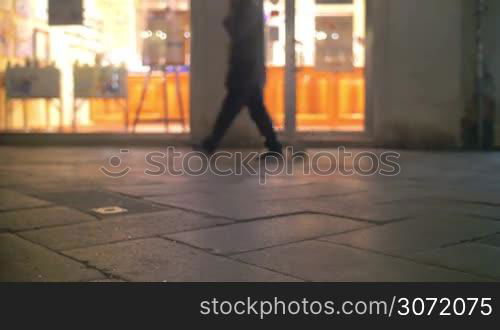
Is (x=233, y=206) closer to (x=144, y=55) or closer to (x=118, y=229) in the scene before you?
(x=118, y=229)

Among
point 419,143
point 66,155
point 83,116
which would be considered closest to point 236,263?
point 66,155

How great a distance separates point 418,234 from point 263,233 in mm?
681

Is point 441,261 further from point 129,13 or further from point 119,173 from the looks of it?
point 129,13

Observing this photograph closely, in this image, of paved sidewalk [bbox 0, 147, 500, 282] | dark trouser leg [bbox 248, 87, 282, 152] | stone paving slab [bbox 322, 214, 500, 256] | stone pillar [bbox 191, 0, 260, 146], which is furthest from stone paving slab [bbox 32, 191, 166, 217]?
stone pillar [bbox 191, 0, 260, 146]

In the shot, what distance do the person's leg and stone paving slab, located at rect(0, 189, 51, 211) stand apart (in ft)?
9.31

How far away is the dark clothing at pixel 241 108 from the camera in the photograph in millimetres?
7086

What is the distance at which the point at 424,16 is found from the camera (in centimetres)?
864

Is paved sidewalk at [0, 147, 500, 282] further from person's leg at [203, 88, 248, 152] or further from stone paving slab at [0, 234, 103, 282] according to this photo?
person's leg at [203, 88, 248, 152]

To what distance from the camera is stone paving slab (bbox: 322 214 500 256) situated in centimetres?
302

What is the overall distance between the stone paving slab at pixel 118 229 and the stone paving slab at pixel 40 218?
117mm

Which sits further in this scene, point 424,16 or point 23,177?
point 424,16

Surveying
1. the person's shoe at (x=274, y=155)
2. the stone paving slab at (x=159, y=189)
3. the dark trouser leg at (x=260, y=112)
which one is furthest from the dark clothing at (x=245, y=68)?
the stone paving slab at (x=159, y=189)

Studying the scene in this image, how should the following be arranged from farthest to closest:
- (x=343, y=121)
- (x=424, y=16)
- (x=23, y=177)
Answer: (x=343, y=121), (x=424, y=16), (x=23, y=177)

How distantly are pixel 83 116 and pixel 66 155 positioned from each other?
186 centimetres
